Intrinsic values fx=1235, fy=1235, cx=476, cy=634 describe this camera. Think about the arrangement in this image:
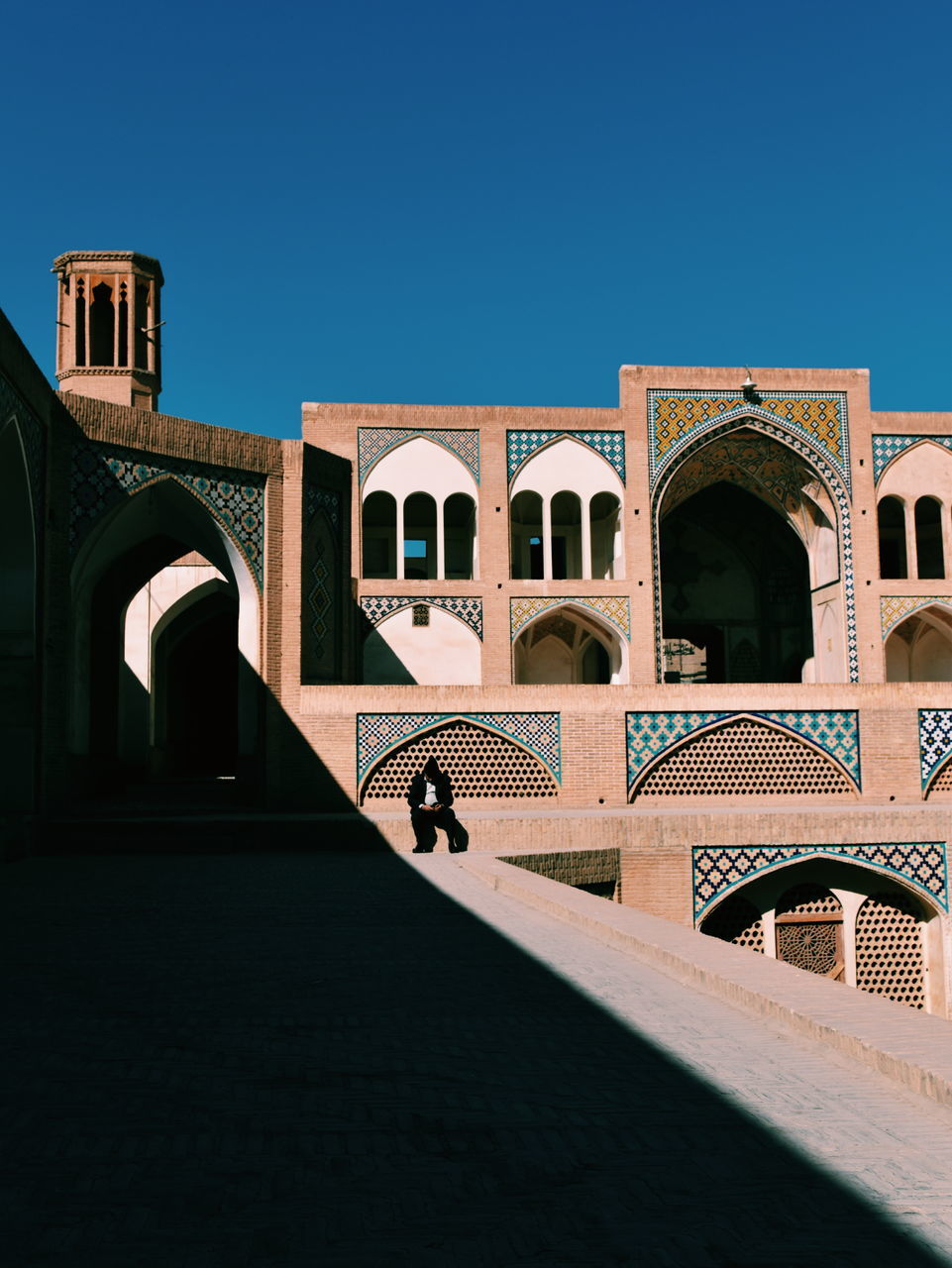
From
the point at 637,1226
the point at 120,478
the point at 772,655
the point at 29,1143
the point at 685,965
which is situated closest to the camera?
the point at 637,1226

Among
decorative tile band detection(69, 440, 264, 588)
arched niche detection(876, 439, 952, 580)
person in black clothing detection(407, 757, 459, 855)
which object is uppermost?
arched niche detection(876, 439, 952, 580)

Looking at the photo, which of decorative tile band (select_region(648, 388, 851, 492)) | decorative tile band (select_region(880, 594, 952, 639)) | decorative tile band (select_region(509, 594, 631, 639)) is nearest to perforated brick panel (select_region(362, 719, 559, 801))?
decorative tile band (select_region(509, 594, 631, 639))

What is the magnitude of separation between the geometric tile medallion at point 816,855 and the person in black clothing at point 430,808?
85.8 inches

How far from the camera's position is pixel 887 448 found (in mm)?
20109

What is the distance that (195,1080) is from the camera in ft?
10.3

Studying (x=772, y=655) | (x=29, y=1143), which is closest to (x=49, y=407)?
(x=29, y=1143)

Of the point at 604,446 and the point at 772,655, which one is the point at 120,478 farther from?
the point at 772,655

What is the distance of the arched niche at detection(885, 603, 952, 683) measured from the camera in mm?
21703

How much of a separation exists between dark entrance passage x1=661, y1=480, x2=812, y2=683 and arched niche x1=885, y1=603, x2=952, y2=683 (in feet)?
5.45

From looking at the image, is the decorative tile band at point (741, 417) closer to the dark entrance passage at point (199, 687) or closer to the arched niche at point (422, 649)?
the arched niche at point (422, 649)

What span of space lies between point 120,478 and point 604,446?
32.9 feet

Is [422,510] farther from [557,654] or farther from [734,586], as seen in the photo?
[734,586]

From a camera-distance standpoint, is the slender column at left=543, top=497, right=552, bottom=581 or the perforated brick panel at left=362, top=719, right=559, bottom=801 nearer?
the perforated brick panel at left=362, top=719, right=559, bottom=801

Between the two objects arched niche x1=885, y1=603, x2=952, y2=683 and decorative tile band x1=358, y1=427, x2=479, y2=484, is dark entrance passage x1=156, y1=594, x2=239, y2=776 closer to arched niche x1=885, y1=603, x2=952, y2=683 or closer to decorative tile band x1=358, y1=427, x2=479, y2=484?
decorative tile band x1=358, y1=427, x2=479, y2=484
